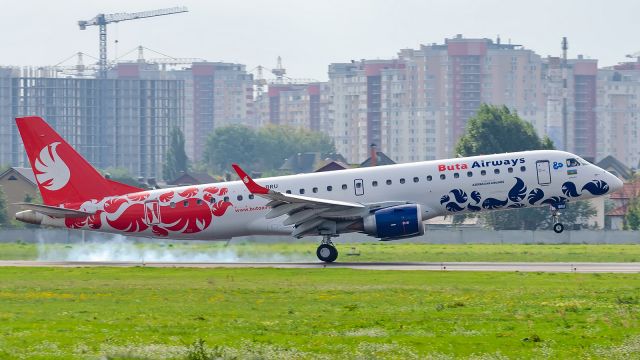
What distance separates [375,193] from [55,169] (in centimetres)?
1431

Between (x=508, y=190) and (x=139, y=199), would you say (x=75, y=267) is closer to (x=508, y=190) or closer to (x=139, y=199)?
(x=139, y=199)

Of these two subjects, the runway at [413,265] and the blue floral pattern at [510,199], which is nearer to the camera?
the runway at [413,265]

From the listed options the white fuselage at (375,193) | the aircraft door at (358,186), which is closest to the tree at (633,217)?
the white fuselage at (375,193)

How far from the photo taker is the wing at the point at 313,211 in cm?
5530

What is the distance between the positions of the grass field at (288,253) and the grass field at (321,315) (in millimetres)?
14115

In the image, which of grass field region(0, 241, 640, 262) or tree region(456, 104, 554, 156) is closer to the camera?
grass field region(0, 241, 640, 262)

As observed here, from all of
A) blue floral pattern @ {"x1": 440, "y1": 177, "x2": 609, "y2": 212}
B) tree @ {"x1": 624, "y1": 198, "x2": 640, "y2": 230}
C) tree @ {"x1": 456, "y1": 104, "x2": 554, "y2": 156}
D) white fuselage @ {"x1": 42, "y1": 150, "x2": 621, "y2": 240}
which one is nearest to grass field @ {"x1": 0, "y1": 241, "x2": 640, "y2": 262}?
white fuselage @ {"x1": 42, "y1": 150, "x2": 621, "y2": 240}

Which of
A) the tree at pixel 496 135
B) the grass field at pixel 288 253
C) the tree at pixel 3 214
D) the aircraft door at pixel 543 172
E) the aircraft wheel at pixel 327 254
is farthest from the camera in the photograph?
the tree at pixel 496 135

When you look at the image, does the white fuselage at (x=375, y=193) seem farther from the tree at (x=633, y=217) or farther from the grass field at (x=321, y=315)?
the tree at (x=633, y=217)

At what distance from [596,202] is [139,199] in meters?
85.0

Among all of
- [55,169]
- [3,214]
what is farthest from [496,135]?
[55,169]

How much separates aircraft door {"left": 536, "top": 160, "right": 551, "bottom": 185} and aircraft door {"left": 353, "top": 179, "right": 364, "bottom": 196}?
7490 mm

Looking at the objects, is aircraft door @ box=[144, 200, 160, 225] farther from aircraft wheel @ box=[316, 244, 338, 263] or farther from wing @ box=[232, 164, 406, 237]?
aircraft wheel @ box=[316, 244, 338, 263]

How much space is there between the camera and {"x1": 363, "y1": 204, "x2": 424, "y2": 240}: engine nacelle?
55375 millimetres
